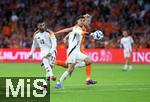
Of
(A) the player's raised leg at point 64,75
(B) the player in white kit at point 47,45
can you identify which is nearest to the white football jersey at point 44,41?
(B) the player in white kit at point 47,45

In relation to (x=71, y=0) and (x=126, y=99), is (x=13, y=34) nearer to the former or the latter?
(x=71, y=0)

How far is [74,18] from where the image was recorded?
4147 centimetres

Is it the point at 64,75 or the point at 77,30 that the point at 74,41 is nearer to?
the point at 77,30

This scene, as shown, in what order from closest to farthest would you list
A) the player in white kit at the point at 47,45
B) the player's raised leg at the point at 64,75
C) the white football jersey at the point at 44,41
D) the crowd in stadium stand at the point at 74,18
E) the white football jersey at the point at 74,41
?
the player's raised leg at the point at 64,75, the white football jersey at the point at 74,41, the player in white kit at the point at 47,45, the white football jersey at the point at 44,41, the crowd in stadium stand at the point at 74,18

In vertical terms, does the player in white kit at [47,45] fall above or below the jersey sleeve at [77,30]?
below

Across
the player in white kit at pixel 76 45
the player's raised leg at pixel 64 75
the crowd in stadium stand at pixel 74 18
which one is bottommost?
the player's raised leg at pixel 64 75

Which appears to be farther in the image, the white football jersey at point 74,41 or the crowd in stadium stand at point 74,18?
the crowd in stadium stand at point 74,18

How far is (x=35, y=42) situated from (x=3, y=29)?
2051cm

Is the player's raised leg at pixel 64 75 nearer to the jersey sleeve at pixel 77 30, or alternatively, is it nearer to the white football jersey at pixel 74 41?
the white football jersey at pixel 74 41

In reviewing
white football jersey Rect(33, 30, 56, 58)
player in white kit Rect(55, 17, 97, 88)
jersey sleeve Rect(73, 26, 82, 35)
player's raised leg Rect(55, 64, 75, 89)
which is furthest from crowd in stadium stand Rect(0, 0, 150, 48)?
player's raised leg Rect(55, 64, 75, 89)

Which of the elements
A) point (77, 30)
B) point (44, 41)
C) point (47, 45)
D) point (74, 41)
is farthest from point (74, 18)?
point (77, 30)

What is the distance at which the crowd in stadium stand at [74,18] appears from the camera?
40000 millimetres

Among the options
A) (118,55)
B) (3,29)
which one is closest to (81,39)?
(118,55)

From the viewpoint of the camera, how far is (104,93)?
17.9 m
